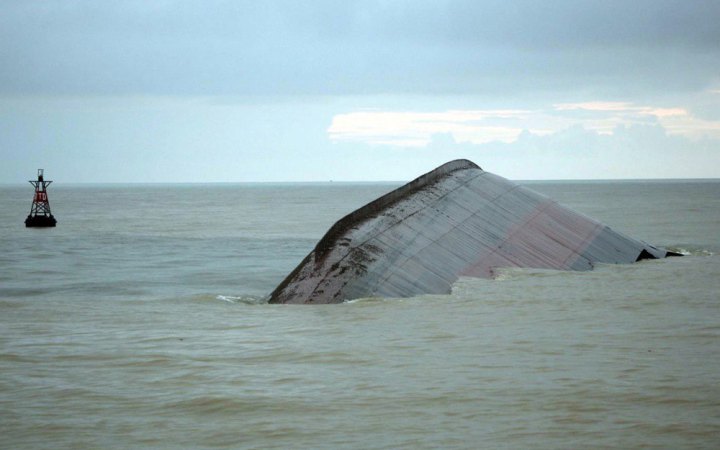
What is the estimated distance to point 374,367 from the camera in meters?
12.6

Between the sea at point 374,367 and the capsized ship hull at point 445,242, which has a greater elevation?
the capsized ship hull at point 445,242

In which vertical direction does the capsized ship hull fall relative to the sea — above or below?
above

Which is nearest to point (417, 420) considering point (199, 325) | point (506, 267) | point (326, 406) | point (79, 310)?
point (326, 406)

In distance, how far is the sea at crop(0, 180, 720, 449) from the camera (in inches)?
376

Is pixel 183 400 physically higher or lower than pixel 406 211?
lower

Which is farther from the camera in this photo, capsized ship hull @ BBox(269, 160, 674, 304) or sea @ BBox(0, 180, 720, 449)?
capsized ship hull @ BBox(269, 160, 674, 304)

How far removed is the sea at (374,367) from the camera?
9539 mm

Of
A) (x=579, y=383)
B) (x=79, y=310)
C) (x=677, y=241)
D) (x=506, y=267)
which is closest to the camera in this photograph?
(x=579, y=383)

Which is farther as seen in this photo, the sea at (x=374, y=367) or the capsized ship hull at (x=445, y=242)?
the capsized ship hull at (x=445, y=242)

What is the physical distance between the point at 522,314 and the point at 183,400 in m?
7.90

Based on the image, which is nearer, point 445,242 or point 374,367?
point 374,367

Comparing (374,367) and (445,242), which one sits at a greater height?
(445,242)

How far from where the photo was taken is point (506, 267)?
2286 centimetres

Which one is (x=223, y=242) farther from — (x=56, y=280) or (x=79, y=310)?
(x=79, y=310)
